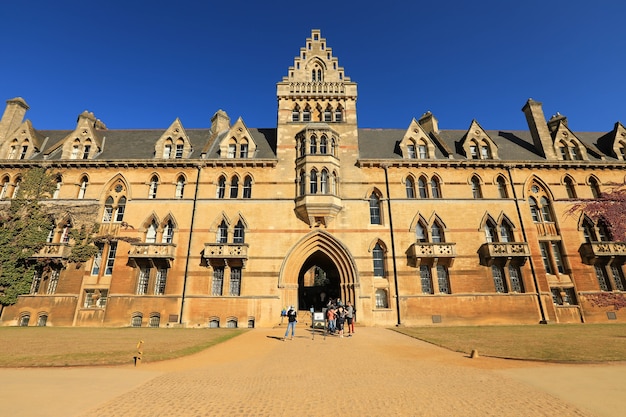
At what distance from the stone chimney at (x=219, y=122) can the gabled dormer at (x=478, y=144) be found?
24.6 metres

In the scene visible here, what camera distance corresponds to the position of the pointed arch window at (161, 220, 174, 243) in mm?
23031

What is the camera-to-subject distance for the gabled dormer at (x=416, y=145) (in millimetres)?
25984

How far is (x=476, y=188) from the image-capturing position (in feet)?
82.6

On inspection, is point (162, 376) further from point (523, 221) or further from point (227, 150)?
point (523, 221)

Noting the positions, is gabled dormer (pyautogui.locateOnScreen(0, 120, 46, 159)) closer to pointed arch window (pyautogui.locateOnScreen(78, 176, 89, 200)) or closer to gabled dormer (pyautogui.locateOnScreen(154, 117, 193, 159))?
pointed arch window (pyautogui.locateOnScreen(78, 176, 89, 200))

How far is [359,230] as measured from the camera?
23.0 metres

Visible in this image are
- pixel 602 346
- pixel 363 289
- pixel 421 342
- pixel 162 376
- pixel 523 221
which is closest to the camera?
pixel 162 376

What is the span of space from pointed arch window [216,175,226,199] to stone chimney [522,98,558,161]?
97.3ft

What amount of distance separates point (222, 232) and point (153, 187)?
7.54 metres

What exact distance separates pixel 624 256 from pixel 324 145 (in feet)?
85.1

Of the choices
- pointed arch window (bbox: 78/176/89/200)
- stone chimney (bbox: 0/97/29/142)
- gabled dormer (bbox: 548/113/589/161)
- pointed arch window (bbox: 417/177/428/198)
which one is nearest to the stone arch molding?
pointed arch window (bbox: 417/177/428/198)

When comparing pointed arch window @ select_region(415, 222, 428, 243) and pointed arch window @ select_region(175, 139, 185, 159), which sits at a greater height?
pointed arch window @ select_region(175, 139, 185, 159)

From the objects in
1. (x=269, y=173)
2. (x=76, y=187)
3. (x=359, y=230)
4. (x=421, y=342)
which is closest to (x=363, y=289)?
(x=359, y=230)

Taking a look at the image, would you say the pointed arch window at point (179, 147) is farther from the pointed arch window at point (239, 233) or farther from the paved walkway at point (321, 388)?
the paved walkway at point (321, 388)
